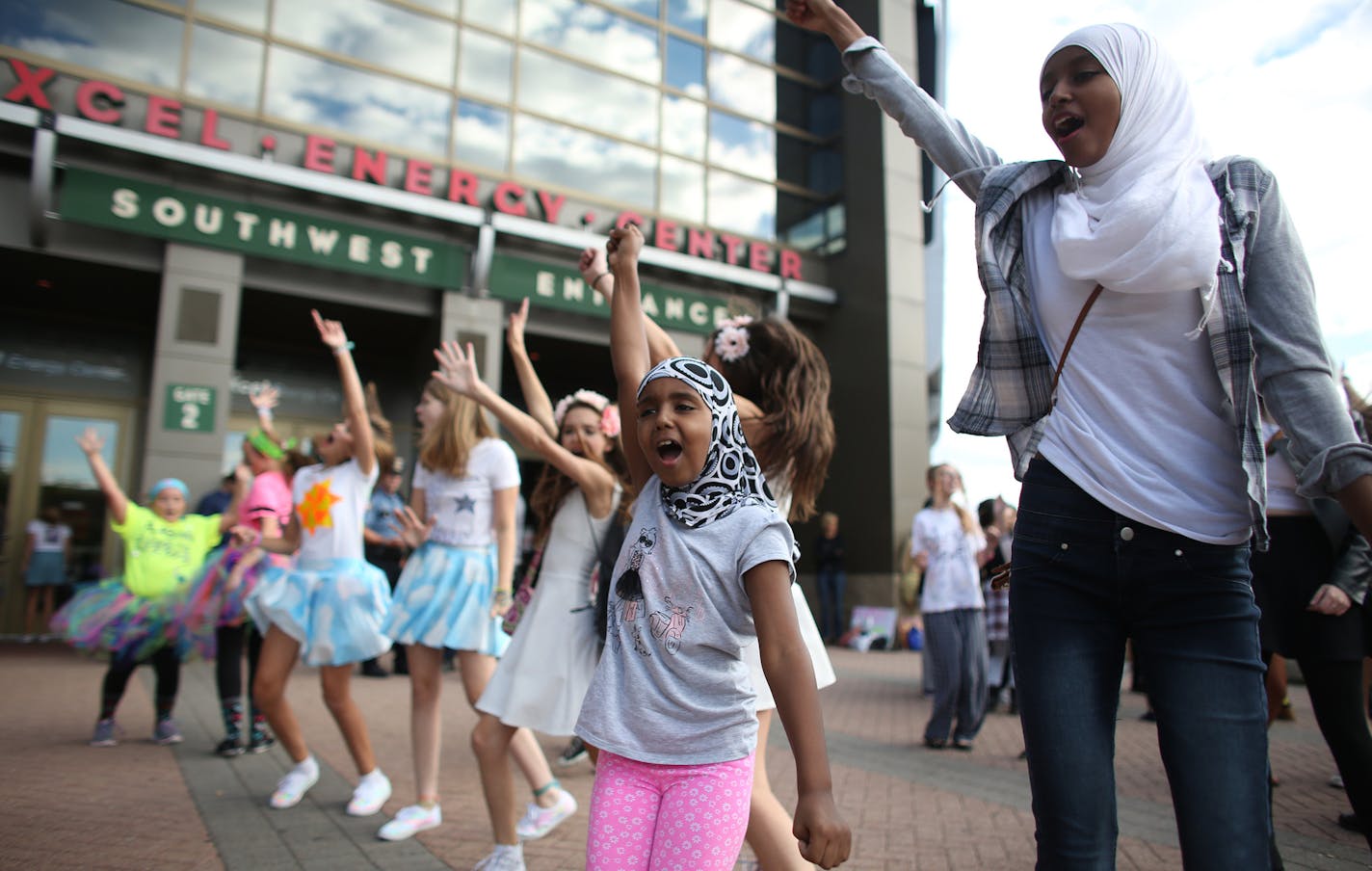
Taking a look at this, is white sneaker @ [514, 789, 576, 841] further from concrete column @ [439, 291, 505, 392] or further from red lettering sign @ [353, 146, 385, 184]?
red lettering sign @ [353, 146, 385, 184]

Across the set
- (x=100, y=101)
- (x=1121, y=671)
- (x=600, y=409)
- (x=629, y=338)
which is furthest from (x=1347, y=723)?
(x=100, y=101)

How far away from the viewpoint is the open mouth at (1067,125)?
181 centimetres

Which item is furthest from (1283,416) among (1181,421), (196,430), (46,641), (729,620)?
(46,641)

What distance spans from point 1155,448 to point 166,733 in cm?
621

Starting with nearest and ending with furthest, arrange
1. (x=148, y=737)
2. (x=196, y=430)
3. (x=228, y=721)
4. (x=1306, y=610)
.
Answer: (x=1306, y=610) → (x=228, y=721) → (x=148, y=737) → (x=196, y=430)

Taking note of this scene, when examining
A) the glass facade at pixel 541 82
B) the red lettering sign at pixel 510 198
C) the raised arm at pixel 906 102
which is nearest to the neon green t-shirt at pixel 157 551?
the raised arm at pixel 906 102

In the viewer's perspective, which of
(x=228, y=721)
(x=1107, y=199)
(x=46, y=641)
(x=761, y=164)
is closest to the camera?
(x=1107, y=199)

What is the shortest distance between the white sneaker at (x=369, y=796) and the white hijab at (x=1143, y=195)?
3879mm

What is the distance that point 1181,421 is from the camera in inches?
68.6

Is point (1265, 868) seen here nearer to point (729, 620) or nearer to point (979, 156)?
point (729, 620)

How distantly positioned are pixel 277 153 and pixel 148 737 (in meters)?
8.35

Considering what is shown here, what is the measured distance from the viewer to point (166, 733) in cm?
585

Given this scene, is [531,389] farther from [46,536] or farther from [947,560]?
[46,536]

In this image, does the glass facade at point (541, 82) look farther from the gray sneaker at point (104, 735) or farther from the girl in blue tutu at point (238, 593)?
the gray sneaker at point (104, 735)
